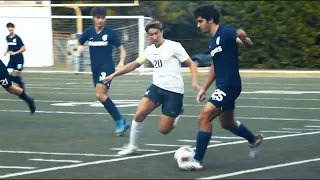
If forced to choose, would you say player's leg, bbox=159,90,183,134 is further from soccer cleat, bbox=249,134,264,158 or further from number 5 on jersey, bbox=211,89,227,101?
number 5 on jersey, bbox=211,89,227,101

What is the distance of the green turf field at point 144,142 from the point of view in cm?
977

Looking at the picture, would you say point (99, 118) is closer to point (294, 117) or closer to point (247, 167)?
point (294, 117)

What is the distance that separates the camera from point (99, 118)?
16.0 metres

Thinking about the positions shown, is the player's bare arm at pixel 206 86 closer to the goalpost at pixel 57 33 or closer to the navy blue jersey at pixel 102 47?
the navy blue jersey at pixel 102 47

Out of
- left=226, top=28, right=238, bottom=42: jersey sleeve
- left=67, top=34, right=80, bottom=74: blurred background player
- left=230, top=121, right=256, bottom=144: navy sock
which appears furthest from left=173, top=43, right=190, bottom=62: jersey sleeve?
left=67, top=34, right=80, bottom=74: blurred background player

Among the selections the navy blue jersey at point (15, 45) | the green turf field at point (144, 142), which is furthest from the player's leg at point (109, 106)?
the navy blue jersey at point (15, 45)

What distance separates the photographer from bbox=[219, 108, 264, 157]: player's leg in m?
9.95

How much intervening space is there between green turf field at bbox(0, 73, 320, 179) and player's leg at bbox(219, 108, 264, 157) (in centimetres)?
20

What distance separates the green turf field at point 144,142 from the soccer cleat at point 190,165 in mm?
85

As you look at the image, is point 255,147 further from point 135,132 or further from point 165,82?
point 135,132

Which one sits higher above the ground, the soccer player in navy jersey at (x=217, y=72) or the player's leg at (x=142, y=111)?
the soccer player in navy jersey at (x=217, y=72)

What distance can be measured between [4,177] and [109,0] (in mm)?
41814

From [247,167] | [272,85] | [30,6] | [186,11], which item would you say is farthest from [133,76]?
[247,167]

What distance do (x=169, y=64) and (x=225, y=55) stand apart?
1409 millimetres
